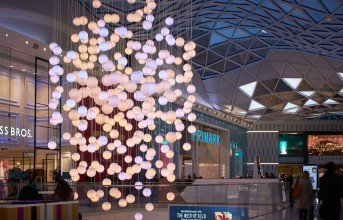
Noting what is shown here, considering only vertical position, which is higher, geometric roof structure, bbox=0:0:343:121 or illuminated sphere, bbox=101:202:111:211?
geometric roof structure, bbox=0:0:343:121

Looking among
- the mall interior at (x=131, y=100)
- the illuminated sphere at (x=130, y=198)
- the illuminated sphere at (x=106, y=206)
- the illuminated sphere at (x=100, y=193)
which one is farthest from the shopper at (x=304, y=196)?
the illuminated sphere at (x=106, y=206)

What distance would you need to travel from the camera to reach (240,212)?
16.1 metres

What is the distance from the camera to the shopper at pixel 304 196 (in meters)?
14.6

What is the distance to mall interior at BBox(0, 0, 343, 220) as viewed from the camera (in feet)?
50.4

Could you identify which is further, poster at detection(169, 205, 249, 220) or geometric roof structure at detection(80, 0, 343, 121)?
geometric roof structure at detection(80, 0, 343, 121)

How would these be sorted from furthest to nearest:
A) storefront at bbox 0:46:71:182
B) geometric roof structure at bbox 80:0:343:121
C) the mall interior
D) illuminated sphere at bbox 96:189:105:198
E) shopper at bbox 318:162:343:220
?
geometric roof structure at bbox 80:0:343:121, storefront at bbox 0:46:71:182, illuminated sphere at bbox 96:189:105:198, the mall interior, shopper at bbox 318:162:343:220

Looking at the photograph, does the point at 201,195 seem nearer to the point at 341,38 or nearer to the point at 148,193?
the point at 148,193

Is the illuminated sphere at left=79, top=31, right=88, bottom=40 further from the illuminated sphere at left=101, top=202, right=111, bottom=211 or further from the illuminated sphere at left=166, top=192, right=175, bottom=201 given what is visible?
the illuminated sphere at left=166, top=192, right=175, bottom=201

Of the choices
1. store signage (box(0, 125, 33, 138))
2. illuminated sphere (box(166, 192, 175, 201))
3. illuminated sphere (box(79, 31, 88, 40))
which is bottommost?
illuminated sphere (box(166, 192, 175, 201))

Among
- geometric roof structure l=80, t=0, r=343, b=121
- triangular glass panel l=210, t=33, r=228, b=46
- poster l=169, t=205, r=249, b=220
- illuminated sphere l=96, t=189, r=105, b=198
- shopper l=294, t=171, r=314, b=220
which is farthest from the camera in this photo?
triangular glass panel l=210, t=33, r=228, b=46

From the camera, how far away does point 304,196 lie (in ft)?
48.1

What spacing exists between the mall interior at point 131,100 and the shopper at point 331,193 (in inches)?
0.8


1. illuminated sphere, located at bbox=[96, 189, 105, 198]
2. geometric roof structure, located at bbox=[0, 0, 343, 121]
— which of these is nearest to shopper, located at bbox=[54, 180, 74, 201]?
illuminated sphere, located at bbox=[96, 189, 105, 198]

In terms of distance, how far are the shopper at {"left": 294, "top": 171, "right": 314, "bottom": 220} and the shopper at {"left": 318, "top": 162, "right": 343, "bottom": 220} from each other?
3250 millimetres
